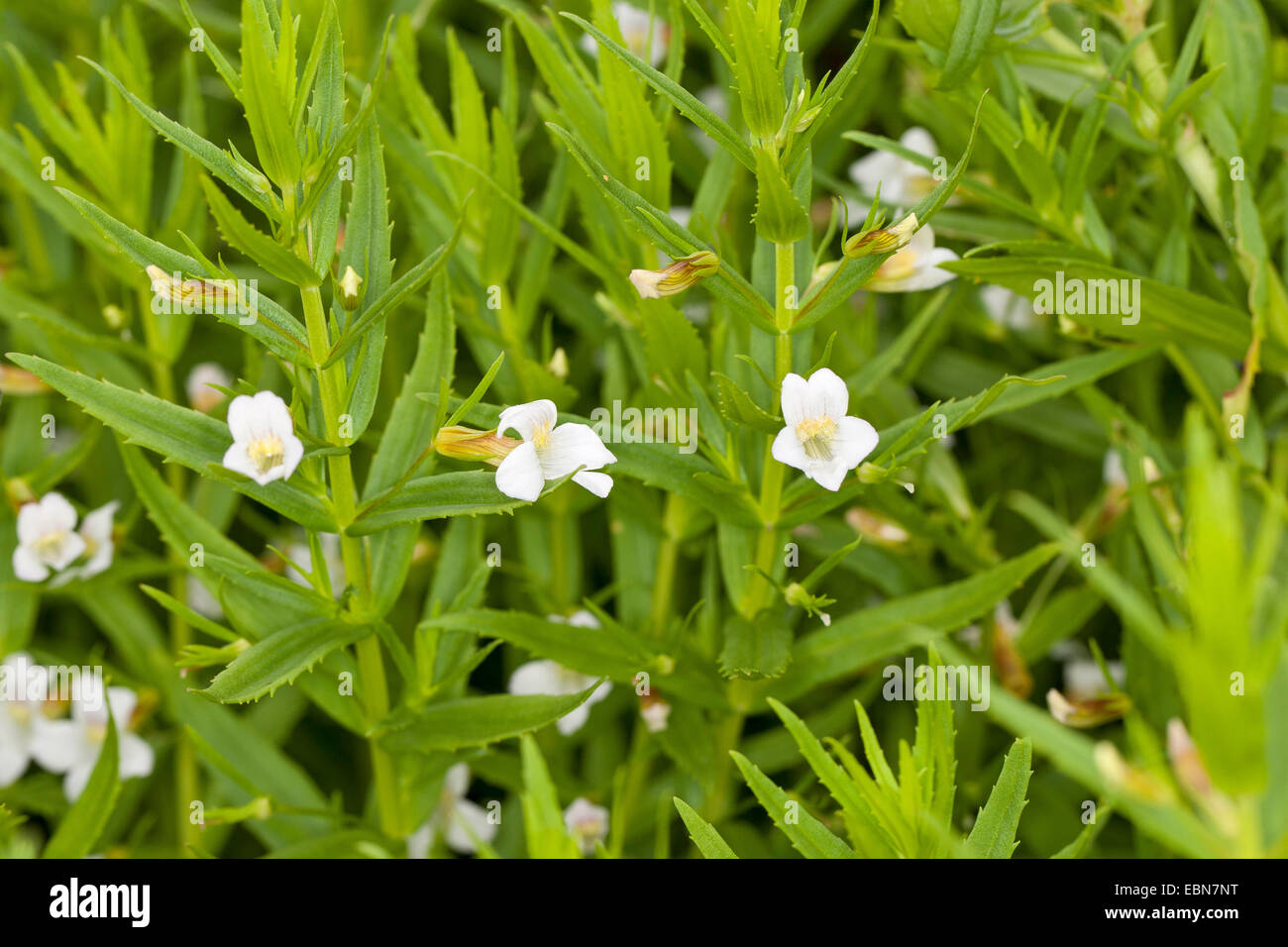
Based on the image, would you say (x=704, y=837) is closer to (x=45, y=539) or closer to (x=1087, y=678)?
(x=1087, y=678)

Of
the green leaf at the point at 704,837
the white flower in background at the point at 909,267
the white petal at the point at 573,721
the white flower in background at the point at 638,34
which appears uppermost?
the white flower in background at the point at 638,34


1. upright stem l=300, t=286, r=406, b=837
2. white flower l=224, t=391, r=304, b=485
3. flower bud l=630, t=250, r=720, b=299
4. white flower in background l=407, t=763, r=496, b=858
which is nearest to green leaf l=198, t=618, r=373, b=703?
upright stem l=300, t=286, r=406, b=837

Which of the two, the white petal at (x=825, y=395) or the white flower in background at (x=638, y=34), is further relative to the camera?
the white flower in background at (x=638, y=34)

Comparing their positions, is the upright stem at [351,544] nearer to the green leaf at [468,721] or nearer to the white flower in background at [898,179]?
the green leaf at [468,721]

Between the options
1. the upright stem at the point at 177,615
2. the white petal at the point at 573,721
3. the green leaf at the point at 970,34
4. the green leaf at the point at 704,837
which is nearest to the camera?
the green leaf at the point at 704,837

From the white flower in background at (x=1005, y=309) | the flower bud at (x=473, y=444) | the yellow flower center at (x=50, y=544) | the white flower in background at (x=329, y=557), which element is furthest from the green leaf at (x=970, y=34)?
the yellow flower center at (x=50, y=544)

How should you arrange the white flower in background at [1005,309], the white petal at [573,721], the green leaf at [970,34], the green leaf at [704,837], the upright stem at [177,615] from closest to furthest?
→ the green leaf at [704,837], the green leaf at [970,34], the white petal at [573,721], the upright stem at [177,615], the white flower in background at [1005,309]

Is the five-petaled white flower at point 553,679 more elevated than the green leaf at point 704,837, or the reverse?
the five-petaled white flower at point 553,679
